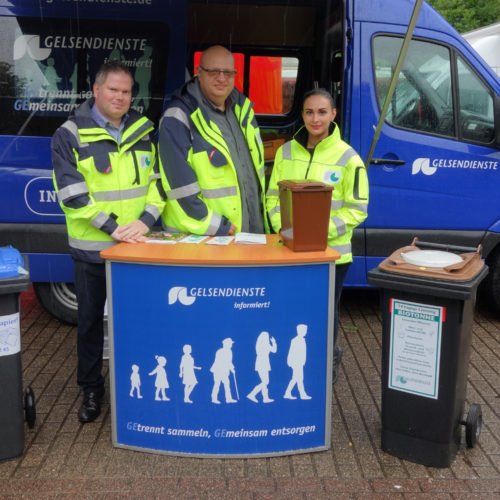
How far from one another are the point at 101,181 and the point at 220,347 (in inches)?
40.1

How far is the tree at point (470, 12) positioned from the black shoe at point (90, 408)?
24592 millimetres

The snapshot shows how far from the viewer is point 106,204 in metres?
3.46

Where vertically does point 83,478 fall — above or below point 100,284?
below

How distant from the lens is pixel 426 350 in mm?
3205

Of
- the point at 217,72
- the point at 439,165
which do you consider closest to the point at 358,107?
the point at 439,165

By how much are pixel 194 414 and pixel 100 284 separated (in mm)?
856

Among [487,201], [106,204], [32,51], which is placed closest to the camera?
[106,204]

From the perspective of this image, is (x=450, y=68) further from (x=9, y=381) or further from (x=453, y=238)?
(x=9, y=381)

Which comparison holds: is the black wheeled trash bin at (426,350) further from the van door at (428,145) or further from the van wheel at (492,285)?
the van wheel at (492,285)

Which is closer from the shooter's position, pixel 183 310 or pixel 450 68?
pixel 183 310

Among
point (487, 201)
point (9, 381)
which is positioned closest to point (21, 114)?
point (9, 381)

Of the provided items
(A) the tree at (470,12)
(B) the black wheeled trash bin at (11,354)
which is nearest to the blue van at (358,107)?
(B) the black wheeled trash bin at (11,354)

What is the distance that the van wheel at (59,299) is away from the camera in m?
5.06

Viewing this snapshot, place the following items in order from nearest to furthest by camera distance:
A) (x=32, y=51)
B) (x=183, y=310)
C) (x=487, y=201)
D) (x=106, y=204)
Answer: (x=183, y=310) → (x=106, y=204) → (x=32, y=51) → (x=487, y=201)
